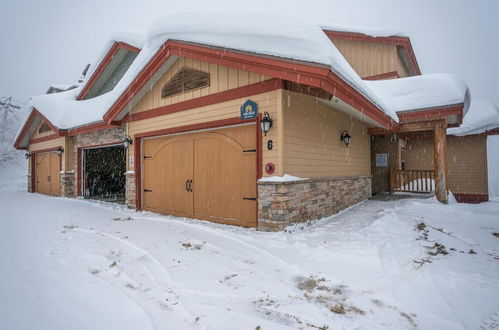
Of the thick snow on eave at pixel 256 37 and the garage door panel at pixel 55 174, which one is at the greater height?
the thick snow on eave at pixel 256 37

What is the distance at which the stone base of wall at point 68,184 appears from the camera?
12.4 meters

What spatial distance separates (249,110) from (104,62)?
9818 mm

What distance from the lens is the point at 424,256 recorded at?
13.6ft

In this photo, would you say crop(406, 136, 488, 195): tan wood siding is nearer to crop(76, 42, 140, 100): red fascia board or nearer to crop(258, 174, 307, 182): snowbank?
crop(258, 174, 307, 182): snowbank

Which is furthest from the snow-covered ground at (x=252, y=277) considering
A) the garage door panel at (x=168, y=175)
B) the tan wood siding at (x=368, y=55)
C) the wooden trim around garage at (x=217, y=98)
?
the tan wood siding at (x=368, y=55)

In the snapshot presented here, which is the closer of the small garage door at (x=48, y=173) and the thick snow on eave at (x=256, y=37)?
the thick snow on eave at (x=256, y=37)

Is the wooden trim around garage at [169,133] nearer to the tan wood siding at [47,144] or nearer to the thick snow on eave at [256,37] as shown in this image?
the thick snow on eave at [256,37]

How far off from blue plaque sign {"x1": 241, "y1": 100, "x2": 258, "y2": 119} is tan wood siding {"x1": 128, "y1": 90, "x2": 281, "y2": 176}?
0.33ft

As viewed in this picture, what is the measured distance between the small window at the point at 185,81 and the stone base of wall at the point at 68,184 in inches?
301

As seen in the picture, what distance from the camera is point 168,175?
25.9 feet

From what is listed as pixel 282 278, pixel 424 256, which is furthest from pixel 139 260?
pixel 424 256

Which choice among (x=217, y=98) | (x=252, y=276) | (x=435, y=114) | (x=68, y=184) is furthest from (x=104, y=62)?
(x=435, y=114)

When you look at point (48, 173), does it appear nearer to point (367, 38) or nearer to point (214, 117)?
point (214, 117)

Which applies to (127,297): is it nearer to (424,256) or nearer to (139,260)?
(139,260)
